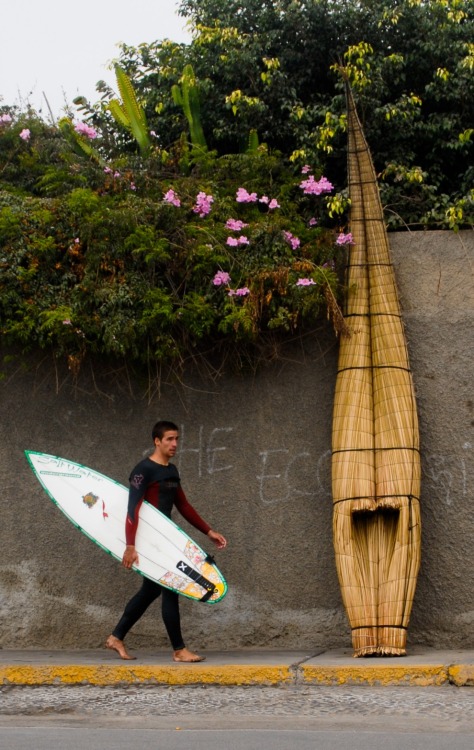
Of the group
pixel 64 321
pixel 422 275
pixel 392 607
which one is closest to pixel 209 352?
pixel 64 321

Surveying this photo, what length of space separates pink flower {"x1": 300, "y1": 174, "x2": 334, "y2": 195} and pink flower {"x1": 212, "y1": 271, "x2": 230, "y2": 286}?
1.10 metres

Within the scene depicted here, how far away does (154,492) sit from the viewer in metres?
6.36

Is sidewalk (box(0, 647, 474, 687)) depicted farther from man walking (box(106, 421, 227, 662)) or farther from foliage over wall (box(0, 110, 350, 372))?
foliage over wall (box(0, 110, 350, 372))

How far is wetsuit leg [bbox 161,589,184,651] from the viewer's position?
244 inches

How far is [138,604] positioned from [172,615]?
0.73 feet

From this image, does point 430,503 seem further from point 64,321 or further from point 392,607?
point 64,321

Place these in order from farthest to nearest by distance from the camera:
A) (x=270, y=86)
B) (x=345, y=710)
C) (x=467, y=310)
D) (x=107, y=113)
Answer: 1. (x=107, y=113)
2. (x=270, y=86)
3. (x=467, y=310)
4. (x=345, y=710)

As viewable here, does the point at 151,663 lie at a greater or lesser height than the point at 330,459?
lesser

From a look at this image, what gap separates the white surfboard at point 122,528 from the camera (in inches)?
249

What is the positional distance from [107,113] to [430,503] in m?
4.63

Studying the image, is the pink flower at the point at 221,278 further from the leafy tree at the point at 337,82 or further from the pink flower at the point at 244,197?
the leafy tree at the point at 337,82

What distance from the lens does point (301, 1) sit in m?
8.64

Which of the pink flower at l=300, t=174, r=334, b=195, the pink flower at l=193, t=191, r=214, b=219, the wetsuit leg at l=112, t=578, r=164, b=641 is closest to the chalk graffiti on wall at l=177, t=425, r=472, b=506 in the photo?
the wetsuit leg at l=112, t=578, r=164, b=641

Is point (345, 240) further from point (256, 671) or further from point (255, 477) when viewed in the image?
point (256, 671)
